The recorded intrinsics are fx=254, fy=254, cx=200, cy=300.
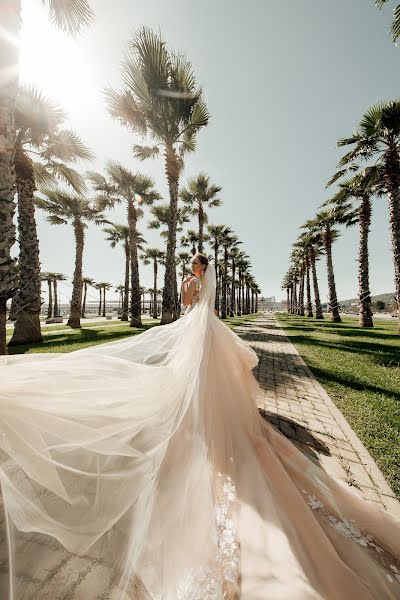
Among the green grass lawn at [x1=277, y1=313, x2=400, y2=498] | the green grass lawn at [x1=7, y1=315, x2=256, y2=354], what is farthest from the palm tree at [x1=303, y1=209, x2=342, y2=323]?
the green grass lawn at [x1=7, y1=315, x2=256, y2=354]

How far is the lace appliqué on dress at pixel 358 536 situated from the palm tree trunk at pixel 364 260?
708 inches

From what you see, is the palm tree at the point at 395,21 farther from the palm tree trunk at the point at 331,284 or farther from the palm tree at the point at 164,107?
the palm tree trunk at the point at 331,284

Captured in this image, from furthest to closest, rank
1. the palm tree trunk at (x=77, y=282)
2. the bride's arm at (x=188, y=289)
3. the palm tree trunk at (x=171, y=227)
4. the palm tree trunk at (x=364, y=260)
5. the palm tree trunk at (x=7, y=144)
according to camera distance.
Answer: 1. the palm tree trunk at (x=77, y=282)
2. the palm tree trunk at (x=364, y=260)
3. the palm tree trunk at (x=171, y=227)
4. the palm tree trunk at (x=7, y=144)
5. the bride's arm at (x=188, y=289)

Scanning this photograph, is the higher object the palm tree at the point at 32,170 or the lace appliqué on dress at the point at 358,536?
the palm tree at the point at 32,170

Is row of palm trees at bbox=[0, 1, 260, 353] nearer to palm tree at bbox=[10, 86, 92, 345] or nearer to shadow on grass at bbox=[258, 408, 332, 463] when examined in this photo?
palm tree at bbox=[10, 86, 92, 345]

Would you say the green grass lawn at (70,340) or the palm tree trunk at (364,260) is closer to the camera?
the green grass lawn at (70,340)

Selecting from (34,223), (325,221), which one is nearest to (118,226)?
(34,223)

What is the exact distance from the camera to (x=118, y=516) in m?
1.76

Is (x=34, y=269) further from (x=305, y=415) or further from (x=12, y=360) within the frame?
(x=305, y=415)

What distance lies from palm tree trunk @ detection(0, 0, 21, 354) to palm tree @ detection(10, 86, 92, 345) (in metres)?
6.09

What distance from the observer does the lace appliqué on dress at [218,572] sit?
1418mm

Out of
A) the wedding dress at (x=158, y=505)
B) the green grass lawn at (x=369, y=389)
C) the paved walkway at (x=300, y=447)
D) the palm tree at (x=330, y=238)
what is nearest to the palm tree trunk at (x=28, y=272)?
the paved walkway at (x=300, y=447)

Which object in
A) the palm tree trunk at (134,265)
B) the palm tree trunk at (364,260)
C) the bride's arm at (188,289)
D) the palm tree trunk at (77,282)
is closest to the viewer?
the bride's arm at (188,289)

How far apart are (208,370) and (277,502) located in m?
1.37
